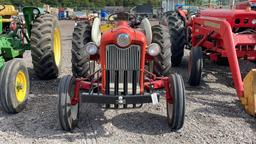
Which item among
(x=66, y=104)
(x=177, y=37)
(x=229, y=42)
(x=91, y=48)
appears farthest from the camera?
(x=177, y=37)

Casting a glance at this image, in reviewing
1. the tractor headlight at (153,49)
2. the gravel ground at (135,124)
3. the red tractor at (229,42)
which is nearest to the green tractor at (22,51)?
the gravel ground at (135,124)

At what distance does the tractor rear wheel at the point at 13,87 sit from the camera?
552cm

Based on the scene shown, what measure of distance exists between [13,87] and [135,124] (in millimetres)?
1891

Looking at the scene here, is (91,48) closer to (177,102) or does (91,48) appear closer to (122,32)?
(122,32)

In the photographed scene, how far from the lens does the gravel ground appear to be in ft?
16.0

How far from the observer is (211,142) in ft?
15.6

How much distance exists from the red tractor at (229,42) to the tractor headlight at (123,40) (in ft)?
6.51

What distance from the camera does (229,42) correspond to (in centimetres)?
643

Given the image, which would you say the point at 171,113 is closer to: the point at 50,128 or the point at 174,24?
the point at 50,128

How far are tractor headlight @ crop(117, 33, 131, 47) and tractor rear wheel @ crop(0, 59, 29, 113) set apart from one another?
1.77 metres

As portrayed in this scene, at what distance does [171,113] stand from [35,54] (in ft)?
10.9

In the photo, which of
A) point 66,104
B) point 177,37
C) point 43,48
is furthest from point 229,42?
point 43,48

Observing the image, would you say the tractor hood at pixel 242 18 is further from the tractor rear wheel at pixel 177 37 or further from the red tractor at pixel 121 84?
the red tractor at pixel 121 84

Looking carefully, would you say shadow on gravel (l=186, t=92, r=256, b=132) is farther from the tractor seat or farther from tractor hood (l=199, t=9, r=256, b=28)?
the tractor seat
